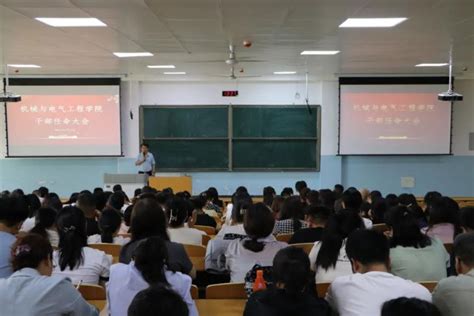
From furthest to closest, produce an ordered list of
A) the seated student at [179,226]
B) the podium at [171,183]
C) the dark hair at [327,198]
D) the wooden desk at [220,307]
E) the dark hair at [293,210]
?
the podium at [171,183] → the dark hair at [327,198] → the dark hair at [293,210] → the seated student at [179,226] → the wooden desk at [220,307]

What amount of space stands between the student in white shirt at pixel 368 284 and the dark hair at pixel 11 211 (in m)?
2.25

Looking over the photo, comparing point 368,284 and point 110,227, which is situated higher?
point 368,284

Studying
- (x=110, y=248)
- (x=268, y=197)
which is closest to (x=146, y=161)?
(x=268, y=197)

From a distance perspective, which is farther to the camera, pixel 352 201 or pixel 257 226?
pixel 352 201

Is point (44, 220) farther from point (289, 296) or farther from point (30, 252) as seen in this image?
point (289, 296)

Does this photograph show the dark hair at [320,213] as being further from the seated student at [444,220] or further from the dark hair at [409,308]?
the dark hair at [409,308]

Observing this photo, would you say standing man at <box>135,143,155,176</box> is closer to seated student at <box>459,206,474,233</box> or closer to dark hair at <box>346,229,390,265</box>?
seated student at <box>459,206,474,233</box>

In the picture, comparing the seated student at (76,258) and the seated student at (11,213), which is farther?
the seated student at (11,213)

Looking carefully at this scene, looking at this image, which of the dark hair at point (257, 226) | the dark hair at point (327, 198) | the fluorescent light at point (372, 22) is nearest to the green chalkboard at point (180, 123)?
the dark hair at point (327, 198)

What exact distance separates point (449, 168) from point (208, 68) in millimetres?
6196

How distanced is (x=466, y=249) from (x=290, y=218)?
2406 mm

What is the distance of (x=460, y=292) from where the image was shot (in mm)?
1977

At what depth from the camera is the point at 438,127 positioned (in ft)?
33.5

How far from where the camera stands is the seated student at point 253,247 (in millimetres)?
2779
